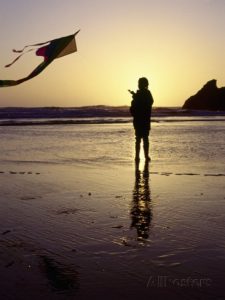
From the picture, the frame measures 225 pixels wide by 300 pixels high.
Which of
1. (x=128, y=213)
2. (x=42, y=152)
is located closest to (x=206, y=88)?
(x=42, y=152)

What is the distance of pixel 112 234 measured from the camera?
4.82m

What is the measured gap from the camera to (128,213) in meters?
5.89

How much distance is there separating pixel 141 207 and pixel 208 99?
102 metres

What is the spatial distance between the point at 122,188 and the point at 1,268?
412cm

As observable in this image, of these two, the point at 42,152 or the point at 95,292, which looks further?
the point at 42,152

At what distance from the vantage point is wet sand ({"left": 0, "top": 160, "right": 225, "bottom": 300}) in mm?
3436

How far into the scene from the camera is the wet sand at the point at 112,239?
3436mm

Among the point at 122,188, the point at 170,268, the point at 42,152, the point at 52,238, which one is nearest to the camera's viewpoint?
the point at 170,268

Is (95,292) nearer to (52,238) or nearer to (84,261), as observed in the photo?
(84,261)

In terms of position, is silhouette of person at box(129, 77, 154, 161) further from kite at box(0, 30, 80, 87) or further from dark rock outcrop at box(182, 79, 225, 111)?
dark rock outcrop at box(182, 79, 225, 111)

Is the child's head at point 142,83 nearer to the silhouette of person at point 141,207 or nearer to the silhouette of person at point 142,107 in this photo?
the silhouette of person at point 142,107

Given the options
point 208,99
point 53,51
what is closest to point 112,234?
point 53,51

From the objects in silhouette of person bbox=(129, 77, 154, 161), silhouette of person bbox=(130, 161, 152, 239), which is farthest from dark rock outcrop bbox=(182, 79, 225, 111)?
silhouette of person bbox=(130, 161, 152, 239)

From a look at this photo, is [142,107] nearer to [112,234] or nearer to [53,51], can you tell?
[53,51]
